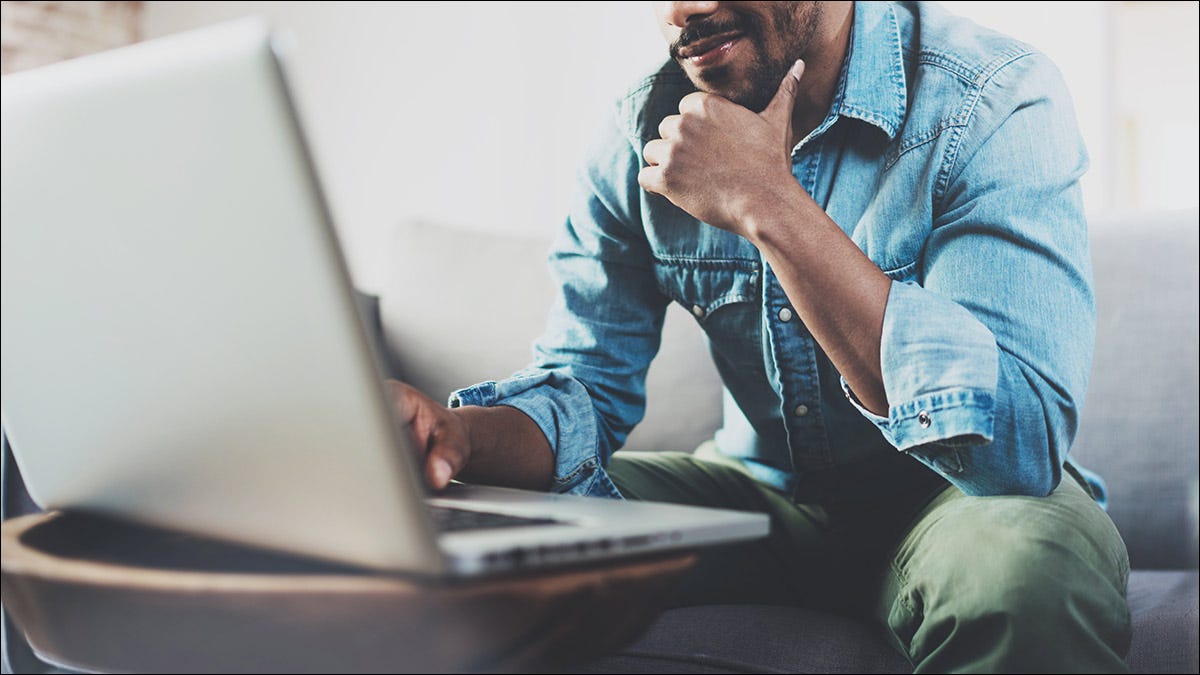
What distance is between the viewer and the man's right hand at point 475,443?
76cm

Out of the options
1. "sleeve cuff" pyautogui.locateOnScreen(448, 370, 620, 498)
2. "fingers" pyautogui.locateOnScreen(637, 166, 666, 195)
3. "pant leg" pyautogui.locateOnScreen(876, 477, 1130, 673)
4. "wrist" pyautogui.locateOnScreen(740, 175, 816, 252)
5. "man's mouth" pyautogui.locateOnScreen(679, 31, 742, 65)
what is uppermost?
"man's mouth" pyautogui.locateOnScreen(679, 31, 742, 65)

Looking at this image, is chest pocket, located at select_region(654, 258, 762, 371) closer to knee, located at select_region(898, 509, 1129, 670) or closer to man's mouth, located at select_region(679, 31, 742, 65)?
man's mouth, located at select_region(679, 31, 742, 65)

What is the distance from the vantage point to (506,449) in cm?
89

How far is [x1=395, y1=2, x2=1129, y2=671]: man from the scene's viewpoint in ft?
2.41

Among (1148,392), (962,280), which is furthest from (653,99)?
(1148,392)

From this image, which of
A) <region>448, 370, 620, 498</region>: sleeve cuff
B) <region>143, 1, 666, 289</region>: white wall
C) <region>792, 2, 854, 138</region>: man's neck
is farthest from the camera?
<region>143, 1, 666, 289</region>: white wall

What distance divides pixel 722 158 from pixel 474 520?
441mm

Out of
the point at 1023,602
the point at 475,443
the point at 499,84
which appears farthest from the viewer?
the point at 499,84

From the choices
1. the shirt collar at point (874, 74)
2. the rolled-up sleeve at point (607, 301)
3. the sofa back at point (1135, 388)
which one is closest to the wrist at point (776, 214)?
the shirt collar at point (874, 74)

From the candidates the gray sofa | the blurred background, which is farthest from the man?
the blurred background

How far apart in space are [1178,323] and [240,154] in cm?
128

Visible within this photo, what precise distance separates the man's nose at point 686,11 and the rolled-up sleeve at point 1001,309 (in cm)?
27

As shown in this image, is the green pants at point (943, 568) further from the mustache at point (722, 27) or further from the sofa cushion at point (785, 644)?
the mustache at point (722, 27)

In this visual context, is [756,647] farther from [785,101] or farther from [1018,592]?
[785,101]
